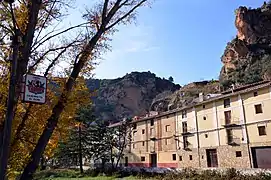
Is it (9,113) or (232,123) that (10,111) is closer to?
(9,113)

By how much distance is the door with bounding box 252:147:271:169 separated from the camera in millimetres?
31797

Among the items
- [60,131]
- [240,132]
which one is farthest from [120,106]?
[60,131]

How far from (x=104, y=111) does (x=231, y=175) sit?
2608 inches

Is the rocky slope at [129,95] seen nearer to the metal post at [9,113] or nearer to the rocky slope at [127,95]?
the rocky slope at [127,95]

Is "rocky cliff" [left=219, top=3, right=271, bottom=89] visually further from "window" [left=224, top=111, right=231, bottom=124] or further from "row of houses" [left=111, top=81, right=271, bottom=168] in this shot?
"window" [left=224, top=111, right=231, bottom=124]

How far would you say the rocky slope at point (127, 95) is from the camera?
294ft

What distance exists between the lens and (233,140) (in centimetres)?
3459

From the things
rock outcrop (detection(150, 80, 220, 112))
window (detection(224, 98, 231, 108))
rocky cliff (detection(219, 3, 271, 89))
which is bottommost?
window (detection(224, 98, 231, 108))

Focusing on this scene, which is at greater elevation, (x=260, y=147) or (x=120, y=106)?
(x=120, y=106)

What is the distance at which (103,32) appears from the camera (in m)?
7.43

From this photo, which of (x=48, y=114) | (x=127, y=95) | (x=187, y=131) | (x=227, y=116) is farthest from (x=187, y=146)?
(x=127, y=95)


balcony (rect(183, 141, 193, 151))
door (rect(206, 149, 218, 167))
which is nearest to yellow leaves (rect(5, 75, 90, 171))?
door (rect(206, 149, 218, 167))

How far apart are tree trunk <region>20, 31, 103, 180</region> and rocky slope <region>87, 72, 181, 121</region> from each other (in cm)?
8040

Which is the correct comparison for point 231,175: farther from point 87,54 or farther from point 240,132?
point 87,54
